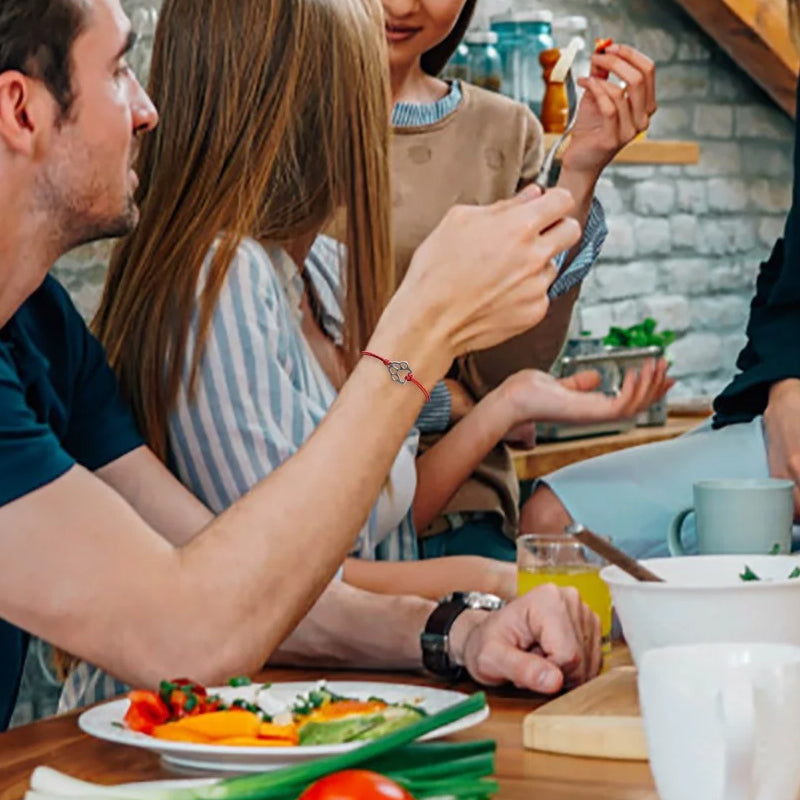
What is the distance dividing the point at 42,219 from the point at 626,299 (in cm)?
386

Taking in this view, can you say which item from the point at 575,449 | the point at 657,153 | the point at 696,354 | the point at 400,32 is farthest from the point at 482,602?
the point at 696,354

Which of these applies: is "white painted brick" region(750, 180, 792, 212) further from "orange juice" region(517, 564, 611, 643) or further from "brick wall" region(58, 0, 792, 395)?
"orange juice" region(517, 564, 611, 643)

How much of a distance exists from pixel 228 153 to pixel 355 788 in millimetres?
1172

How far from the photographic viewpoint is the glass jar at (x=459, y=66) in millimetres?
4012

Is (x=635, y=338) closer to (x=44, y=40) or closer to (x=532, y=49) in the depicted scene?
(x=532, y=49)

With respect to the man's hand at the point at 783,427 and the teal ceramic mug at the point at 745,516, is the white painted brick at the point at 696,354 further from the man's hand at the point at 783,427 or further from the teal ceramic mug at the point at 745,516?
the teal ceramic mug at the point at 745,516

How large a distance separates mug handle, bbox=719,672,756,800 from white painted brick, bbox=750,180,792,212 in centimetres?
524

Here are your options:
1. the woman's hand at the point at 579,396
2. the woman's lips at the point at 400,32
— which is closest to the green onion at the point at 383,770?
the woman's hand at the point at 579,396

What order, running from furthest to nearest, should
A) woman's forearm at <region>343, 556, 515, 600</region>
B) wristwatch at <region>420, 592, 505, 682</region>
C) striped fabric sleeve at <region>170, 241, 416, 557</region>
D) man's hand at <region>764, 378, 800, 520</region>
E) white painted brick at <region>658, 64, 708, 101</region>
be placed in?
white painted brick at <region>658, 64, 708, 101</region>, man's hand at <region>764, 378, 800, 520</region>, woman's forearm at <region>343, 556, 515, 600</region>, striped fabric sleeve at <region>170, 241, 416, 557</region>, wristwatch at <region>420, 592, 505, 682</region>

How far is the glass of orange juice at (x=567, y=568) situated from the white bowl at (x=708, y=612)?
1.33ft

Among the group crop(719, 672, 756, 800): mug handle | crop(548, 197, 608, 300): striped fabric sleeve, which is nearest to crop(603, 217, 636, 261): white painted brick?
crop(548, 197, 608, 300): striped fabric sleeve

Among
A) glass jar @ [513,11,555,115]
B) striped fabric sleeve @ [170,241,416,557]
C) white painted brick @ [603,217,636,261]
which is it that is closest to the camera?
striped fabric sleeve @ [170,241,416,557]

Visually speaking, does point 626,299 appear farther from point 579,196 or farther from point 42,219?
point 42,219

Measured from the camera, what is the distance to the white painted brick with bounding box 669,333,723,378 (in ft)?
18.3
